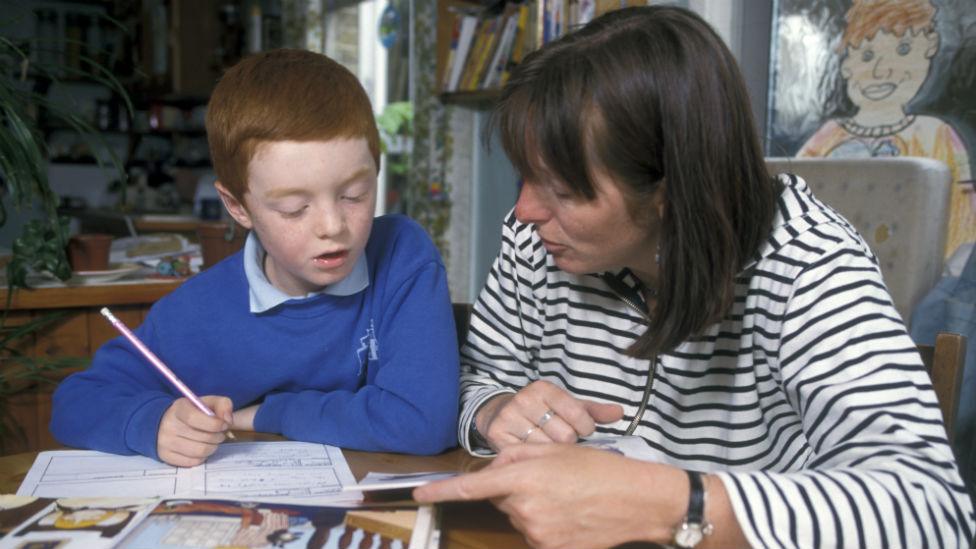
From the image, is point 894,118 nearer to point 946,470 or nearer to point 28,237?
point 946,470

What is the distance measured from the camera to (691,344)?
99 centimetres

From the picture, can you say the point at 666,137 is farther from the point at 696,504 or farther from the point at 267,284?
the point at 267,284

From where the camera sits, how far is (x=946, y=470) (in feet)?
2.34

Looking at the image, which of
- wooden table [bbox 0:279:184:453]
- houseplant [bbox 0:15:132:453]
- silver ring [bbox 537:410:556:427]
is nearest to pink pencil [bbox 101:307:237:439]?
silver ring [bbox 537:410:556:427]

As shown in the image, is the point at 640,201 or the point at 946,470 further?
the point at 640,201

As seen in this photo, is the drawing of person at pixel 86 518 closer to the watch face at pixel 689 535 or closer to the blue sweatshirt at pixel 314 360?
the blue sweatshirt at pixel 314 360

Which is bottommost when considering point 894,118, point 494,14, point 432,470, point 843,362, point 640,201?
point 432,470

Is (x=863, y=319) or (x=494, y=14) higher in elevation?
(x=494, y=14)

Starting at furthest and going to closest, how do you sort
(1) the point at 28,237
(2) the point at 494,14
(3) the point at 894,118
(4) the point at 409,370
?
1. (2) the point at 494,14
2. (3) the point at 894,118
3. (1) the point at 28,237
4. (4) the point at 409,370

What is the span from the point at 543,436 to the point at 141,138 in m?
5.81

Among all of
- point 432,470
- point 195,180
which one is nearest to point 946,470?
point 432,470

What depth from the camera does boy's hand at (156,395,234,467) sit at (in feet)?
2.77

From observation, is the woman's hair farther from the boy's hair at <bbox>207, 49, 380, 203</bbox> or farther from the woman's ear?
the boy's hair at <bbox>207, 49, 380, 203</bbox>

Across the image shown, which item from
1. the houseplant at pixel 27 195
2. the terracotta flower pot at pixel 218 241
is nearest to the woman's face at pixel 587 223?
the houseplant at pixel 27 195
